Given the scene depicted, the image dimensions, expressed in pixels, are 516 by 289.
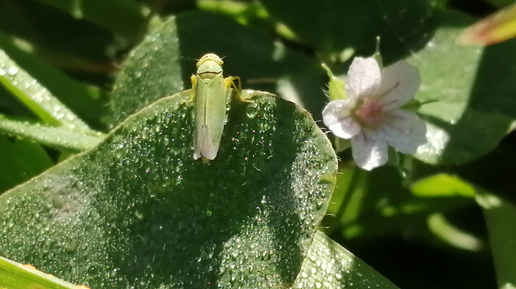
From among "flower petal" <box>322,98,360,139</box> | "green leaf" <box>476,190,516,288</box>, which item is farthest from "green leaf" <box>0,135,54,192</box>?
"green leaf" <box>476,190,516,288</box>

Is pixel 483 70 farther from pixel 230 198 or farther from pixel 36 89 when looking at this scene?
pixel 36 89

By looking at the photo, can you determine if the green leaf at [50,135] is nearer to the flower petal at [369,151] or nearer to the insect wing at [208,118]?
the insect wing at [208,118]

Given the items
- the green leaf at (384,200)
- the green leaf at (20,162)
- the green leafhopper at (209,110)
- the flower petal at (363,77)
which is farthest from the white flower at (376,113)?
the green leaf at (20,162)

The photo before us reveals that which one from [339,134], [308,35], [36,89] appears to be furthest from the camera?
[308,35]

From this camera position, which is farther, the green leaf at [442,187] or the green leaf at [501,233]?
the green leaf at [442,187]

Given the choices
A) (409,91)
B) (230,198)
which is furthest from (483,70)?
(230,198)

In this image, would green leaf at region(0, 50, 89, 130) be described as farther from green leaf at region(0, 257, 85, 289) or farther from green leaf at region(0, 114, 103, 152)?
green leaf at region(0, 257, 85, 289)

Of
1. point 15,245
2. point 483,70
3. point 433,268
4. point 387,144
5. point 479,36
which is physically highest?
point 483,70
